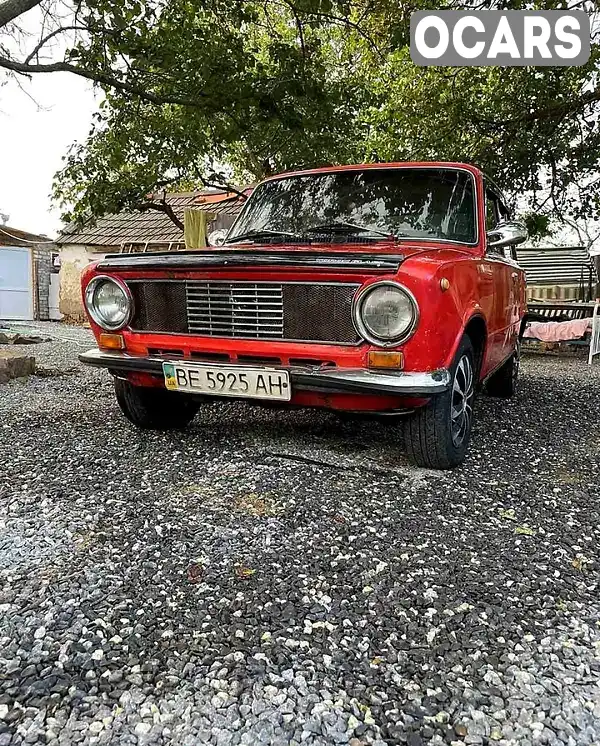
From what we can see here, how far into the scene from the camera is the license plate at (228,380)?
3004mm

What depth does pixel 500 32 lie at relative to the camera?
24.4 ft

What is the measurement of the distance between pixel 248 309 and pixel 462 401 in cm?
125

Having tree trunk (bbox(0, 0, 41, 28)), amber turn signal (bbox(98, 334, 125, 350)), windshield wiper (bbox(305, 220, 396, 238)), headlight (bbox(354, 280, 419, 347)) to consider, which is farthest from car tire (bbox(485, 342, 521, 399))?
tree trunk (bbox(0, 0, 41, 28))

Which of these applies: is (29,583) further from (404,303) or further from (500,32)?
(500,32)

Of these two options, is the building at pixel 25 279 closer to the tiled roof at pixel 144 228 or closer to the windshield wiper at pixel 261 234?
the tiled roof at pixel 144 228

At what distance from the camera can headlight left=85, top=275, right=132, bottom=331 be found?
3447 millimetres

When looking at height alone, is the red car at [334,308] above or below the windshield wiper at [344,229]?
below

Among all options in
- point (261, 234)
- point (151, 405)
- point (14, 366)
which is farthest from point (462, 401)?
point (14, 366)

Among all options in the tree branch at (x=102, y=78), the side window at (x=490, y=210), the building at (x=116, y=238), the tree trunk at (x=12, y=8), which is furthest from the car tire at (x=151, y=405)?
the building at (x=116, y=238)

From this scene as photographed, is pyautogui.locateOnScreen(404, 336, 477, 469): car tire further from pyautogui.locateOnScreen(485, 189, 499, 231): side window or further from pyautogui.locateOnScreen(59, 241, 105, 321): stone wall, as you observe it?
pyautogui.locateOnScreen(59, 241, 105, 321): stone wall

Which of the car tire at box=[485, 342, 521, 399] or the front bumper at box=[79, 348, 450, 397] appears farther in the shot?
the car tire at box=[485, 342, 521, 399]

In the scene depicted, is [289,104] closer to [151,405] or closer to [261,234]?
[261,234]

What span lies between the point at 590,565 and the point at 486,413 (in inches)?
105

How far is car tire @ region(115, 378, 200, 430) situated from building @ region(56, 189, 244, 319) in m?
12.5
